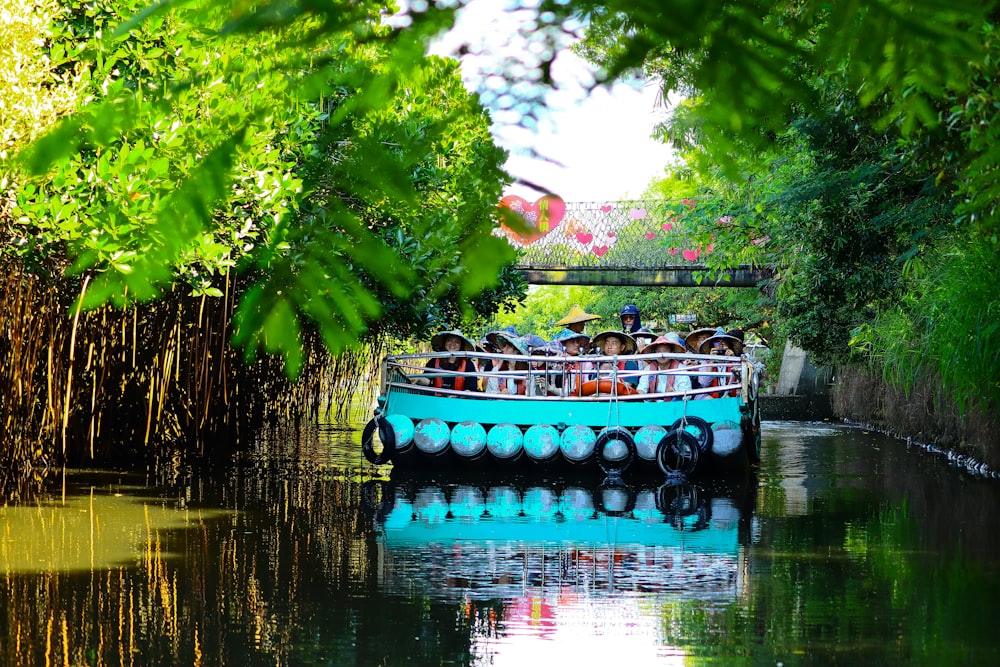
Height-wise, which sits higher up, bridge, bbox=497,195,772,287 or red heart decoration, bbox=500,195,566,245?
bridge, bbox=497,195,772,287

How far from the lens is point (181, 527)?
9.27 metres

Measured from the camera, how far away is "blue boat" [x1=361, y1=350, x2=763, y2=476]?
13.2 metres

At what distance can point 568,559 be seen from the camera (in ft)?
26.1

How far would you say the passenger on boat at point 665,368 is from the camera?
46.6ft

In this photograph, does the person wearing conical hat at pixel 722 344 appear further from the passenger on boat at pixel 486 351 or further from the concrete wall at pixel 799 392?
the concrete wall at pixel 799 392

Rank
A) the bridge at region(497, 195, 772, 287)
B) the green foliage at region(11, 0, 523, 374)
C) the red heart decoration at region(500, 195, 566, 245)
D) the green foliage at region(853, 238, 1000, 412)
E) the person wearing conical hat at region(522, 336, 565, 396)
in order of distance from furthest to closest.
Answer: the bridge at region(497, 195, 772, 287)
the person wearing conical hat at region(522, 336, 565, 396)
the green foliage at region(853, 238, 1000, 412)
the red heart decoration at region(500, 195, 566, 245)
the green foliage at region(11, 0, 523, 374)

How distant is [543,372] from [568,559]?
19.8 feet

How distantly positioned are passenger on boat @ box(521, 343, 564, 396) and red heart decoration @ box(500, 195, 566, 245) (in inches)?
428

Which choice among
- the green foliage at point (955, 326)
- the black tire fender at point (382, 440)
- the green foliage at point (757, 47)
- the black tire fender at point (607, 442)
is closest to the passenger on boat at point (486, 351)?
the black tire fender at point (382, 440)

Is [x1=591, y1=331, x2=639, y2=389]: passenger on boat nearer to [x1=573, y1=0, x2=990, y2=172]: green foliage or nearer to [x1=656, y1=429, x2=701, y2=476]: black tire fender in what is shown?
[x1=656, y1=429, x2=701, y2=476]: black tire fender

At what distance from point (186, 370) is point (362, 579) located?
7893 millimetres

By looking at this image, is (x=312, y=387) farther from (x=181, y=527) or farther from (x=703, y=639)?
(x=703, y=639)

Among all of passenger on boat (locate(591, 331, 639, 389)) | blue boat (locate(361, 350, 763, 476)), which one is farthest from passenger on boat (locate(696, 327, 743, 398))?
passenger on boat (locate(591, 331, 639, 389))

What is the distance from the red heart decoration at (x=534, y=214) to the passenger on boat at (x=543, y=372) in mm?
10865
